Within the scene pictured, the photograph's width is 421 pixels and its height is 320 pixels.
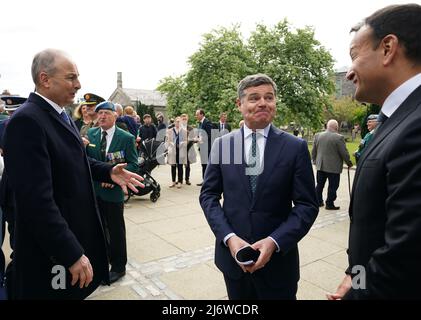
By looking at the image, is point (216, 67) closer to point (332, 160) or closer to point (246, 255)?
point (332, 160)

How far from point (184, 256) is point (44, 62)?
10.8 feet

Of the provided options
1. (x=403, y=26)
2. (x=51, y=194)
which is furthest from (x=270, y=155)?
(x=51, y=194)

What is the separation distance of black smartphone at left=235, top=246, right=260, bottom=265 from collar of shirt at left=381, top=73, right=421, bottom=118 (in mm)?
1063

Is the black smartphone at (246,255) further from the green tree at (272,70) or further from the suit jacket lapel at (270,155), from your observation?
the green tree at (272,70)

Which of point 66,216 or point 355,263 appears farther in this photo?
point 66,216

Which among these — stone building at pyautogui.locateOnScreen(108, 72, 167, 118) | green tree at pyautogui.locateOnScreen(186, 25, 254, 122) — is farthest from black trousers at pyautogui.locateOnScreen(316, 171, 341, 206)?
stone building at pyautogui.locateOnScreen(108, 72, 167, 118)

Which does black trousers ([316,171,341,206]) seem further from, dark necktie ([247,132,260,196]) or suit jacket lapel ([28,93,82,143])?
suit jacket lapel ([28,93,82,143])

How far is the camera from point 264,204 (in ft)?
6.71

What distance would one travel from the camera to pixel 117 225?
3838mm

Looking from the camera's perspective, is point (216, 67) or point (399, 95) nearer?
point (399, 95)

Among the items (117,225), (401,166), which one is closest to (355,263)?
(401,166)

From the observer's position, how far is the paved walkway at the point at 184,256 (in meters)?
3.48
